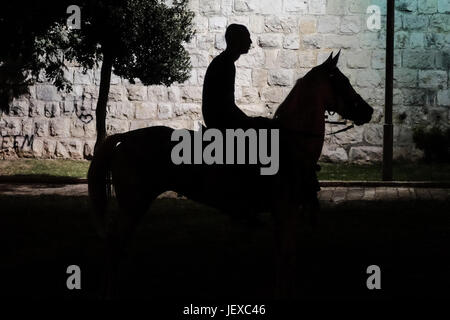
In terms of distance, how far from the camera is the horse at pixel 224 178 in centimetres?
731

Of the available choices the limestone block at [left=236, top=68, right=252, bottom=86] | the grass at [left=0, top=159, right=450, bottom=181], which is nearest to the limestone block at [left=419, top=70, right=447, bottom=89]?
the grass at [left=0, top=159, right=450, bottom=181]

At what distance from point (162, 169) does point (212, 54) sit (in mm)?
13575

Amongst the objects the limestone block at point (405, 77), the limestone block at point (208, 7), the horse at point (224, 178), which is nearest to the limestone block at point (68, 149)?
the limestone block at point (208, 7)

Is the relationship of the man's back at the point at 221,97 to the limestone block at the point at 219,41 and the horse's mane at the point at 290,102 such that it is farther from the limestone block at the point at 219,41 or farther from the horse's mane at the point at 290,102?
the limestone block at the point at 219,41

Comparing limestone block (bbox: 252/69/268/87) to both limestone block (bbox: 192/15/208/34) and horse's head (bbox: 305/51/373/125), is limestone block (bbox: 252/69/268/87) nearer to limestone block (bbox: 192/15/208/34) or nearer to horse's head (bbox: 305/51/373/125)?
limestone block (bbox: 192/15/208/34)

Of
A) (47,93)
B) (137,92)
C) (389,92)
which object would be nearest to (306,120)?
(389,92)

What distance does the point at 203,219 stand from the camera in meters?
12.3

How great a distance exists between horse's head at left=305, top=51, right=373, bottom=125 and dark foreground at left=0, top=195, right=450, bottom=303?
53.8 inches

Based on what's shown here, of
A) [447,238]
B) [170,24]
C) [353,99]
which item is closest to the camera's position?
[353,99]

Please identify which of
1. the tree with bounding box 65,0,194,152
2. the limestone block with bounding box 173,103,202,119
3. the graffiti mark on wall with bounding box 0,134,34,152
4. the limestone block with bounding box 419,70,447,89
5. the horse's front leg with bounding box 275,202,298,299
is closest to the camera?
the horse's front leg with bounding box 275,202,298,299

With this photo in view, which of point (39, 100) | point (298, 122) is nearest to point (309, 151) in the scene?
point (298, 122)

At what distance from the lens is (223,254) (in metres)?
9.30

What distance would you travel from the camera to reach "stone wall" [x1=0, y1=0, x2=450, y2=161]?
2034 centimetres

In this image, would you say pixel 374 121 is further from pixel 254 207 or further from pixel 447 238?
pixel 254 207
